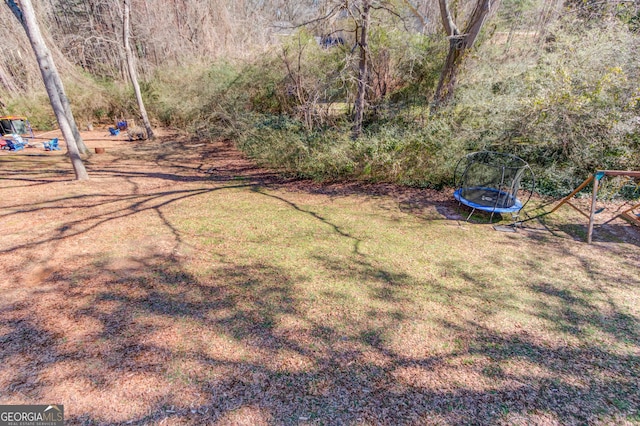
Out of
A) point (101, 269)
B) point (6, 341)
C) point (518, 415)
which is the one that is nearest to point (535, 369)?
point (518, 415)

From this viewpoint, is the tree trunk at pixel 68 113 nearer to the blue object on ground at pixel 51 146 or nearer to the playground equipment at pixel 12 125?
the blue object on ground at pixel 51 146

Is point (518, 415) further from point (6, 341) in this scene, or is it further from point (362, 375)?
point (6, 341)

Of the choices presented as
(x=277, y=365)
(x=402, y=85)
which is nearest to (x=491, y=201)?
(x=277, y=365)

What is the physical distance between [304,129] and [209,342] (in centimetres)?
620

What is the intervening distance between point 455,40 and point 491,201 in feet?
15.4

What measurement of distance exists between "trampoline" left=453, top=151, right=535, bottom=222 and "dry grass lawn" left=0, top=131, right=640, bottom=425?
448 mm

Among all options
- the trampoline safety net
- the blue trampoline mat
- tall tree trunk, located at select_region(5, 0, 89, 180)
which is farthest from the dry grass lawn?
tall tree trunk, located at select_region(5, 0, 89, 180)

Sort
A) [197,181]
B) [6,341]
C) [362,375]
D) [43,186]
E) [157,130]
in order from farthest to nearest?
[157,130], [197,181], [43,186], [6,341], [362,375]

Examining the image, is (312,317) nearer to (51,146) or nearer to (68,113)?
(68,113)

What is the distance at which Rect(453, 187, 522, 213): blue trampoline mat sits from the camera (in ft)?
15.5

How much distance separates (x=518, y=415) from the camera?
6.09ft

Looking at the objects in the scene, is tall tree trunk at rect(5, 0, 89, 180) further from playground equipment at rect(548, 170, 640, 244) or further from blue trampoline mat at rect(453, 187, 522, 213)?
playground equipment at rect(548, 170, 640, 244)

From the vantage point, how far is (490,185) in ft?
18.1

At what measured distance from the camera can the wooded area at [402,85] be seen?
18.5ft
